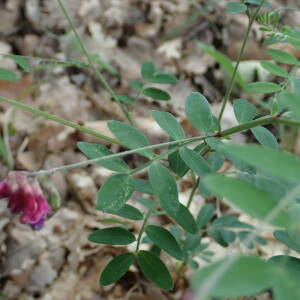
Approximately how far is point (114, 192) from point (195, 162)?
16 cm

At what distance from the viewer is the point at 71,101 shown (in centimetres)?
222

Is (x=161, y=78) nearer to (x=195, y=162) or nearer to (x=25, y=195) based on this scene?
(x=195, y=162)

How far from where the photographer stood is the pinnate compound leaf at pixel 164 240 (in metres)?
0.91

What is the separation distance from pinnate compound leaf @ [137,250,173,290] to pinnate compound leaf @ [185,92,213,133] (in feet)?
Result: 0.96

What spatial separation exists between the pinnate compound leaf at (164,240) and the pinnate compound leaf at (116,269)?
7 cm

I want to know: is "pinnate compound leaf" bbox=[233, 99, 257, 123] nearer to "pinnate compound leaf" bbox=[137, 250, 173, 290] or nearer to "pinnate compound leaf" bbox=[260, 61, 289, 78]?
"pinnate compound leaf" bbox=[260, 61, 289, 78]

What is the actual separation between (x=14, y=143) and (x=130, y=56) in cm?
86

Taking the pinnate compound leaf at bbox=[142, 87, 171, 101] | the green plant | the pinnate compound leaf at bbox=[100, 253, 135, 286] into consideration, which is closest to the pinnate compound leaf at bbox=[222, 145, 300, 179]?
the green plant

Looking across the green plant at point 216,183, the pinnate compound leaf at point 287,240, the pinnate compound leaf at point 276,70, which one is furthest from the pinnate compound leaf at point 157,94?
the pinnate compound leaf at point 287,240

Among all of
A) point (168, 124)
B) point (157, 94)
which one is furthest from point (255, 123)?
point (157, 94)

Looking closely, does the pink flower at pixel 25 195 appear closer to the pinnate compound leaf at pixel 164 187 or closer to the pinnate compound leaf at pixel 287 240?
the pinnate compound leaf at pixel 164 187

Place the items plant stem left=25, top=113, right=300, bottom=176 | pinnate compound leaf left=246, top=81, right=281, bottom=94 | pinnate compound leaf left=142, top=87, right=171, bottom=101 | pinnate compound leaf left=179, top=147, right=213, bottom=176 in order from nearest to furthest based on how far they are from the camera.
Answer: plant stem left=25, top=113, right=300, bottom=176
pinnate compound leaf left=179, top=147, right=213, bottom=176
pinnate compound leaf left=246, top=81, right=281, bottom=94
pinnate compound leaf left=142, top=87, right=171, bottom=101

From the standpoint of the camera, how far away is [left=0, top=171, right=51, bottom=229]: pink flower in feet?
2.34

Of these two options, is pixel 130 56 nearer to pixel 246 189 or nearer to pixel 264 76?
pixel 264 76
